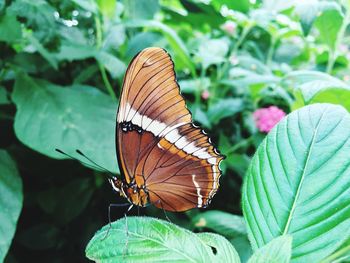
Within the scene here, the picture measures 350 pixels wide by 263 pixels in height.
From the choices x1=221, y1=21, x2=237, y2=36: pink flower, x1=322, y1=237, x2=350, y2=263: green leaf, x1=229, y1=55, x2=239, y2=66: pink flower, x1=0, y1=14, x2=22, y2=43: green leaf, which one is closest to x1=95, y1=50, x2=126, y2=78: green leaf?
x1=0, y1=14, x2=22, y2=43: green leaf

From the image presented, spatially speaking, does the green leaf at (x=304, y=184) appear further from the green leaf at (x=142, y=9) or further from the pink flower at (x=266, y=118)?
the green leaf at (x=142, y=9)

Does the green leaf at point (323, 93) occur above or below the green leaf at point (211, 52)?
below

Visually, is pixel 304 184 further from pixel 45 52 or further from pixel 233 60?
pixel 233 60

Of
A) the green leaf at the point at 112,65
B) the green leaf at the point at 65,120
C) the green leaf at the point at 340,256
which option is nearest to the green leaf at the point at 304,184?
the green leaf at the point at 340,256

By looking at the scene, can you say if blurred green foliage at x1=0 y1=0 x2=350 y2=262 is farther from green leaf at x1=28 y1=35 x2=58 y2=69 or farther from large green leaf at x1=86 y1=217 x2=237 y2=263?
large green leaf at x1=86 y1=217 x2=237 y2=263

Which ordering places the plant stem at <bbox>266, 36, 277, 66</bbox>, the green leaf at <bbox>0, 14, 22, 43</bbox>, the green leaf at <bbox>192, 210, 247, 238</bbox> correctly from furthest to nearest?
the plant stem at <bbox>266, 36, 277, 66</bbox> < the green leaf at <bbox>0, 14, 22, 43</bbox> < the green leaf at <bbox>192, 210, 247, 238</bbox>

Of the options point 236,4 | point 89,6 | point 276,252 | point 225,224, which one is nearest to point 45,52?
point 89,6
